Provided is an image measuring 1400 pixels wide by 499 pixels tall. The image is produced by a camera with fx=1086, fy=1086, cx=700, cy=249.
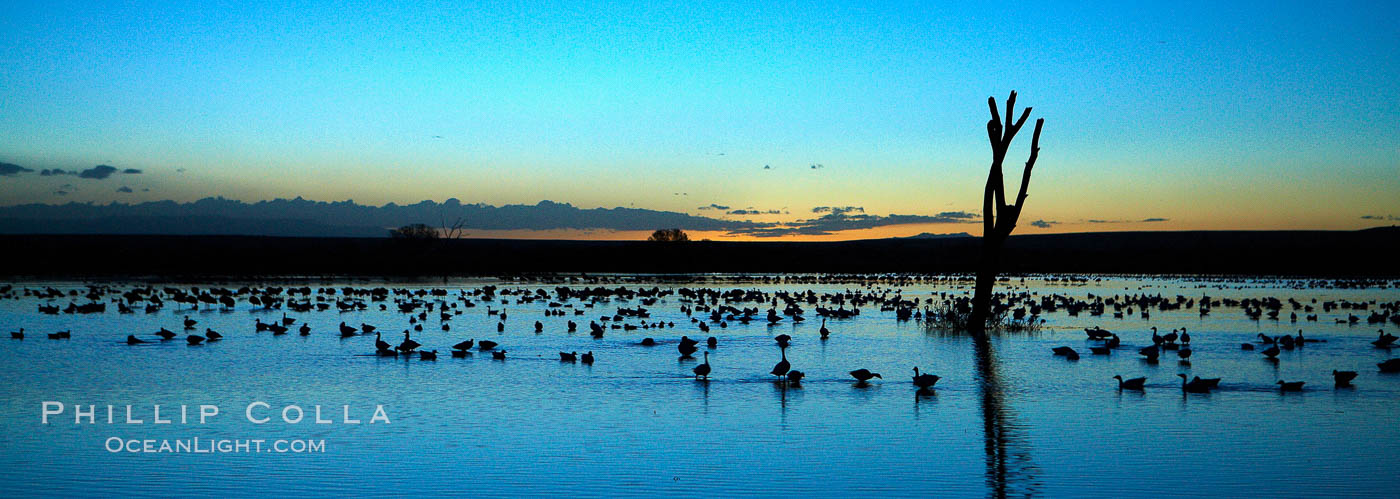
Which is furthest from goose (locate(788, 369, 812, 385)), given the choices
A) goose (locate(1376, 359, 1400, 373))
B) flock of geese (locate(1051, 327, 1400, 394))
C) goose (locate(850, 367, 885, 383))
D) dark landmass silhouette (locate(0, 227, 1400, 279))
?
dark landmass silhouette (locate(0, 227, 1400, 279))

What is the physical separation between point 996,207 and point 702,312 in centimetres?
1015

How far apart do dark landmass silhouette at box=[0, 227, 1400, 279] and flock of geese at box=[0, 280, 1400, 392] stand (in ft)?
104

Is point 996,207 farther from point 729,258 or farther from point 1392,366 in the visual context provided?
point 729,258

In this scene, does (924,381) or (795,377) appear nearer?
(924,381)

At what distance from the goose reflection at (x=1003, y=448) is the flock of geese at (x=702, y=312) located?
1.11m

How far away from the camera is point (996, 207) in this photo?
2720cm

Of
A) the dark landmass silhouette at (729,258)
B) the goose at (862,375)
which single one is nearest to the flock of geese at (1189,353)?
the goose at (862,375)

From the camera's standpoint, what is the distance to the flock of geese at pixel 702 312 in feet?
60.3

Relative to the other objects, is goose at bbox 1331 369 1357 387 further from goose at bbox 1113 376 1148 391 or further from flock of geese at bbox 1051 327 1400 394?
goose at bbox 1113 376 1148 391

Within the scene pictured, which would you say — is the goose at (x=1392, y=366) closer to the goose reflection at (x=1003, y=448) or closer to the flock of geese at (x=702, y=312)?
the flock of geese at (x=702, y=312)

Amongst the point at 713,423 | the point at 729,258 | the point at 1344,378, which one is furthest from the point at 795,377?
the point at 729,258

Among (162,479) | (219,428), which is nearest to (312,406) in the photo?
(219,428)

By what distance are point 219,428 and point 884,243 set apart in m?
121

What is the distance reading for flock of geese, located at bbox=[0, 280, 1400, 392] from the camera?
60.3 feet
